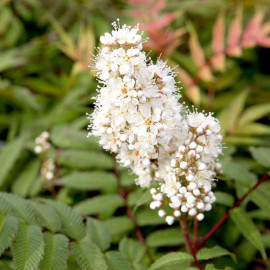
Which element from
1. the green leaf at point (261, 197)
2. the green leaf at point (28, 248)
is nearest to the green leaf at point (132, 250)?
the green leaf at point (28, 248)

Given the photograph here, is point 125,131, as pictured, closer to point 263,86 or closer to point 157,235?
point 157,235

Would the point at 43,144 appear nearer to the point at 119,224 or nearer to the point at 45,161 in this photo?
the point at 45,161

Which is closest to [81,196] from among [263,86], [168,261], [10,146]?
[10,146]

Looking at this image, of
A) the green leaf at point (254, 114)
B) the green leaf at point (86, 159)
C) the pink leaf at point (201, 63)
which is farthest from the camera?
the pink leaf at point (201, 63)

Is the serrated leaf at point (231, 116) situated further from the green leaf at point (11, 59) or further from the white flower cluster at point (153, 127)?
the green leaf at point (11, 59)

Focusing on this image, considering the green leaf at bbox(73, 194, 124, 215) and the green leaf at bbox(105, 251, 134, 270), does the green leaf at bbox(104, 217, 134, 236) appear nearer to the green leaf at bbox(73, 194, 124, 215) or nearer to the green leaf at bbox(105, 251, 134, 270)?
the green leaf at bbox(73, 194, 124, 215)

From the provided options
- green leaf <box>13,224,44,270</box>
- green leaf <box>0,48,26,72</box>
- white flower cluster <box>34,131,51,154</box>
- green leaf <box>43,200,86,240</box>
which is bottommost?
Result: green leaf <box>13,224,44,270</box>

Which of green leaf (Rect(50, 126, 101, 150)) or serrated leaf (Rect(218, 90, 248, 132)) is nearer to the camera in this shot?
green leaf (Rect(50, 126, 101, 150))

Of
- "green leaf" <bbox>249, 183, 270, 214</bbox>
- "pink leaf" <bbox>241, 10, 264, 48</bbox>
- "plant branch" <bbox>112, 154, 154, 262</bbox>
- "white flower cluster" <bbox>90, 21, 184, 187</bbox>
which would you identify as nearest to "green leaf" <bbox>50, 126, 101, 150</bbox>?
"plant branch" <bbox>112, 154, 154, 262</bbox>
